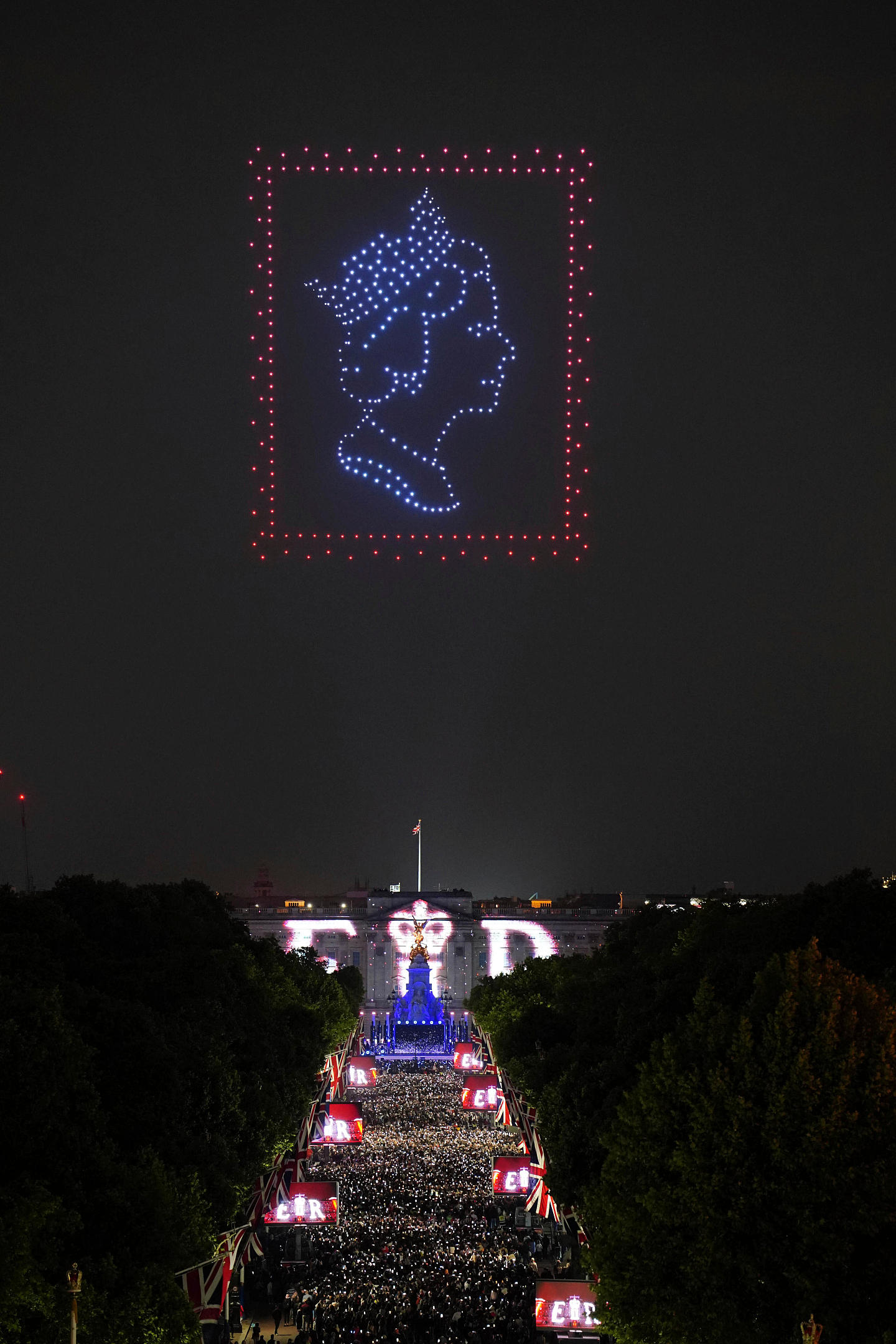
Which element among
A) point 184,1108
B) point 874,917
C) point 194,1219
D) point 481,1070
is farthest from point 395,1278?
point 481,1070

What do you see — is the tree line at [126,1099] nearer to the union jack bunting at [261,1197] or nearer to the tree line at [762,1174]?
the union jack bunting at [261,1197]

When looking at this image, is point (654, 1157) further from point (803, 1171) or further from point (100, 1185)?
point (100, 1185)

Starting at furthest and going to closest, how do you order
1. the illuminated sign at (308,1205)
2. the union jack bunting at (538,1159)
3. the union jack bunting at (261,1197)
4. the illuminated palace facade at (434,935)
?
the illuminated palace facade at (434,935), the union jack bunting at (538,1159), the union jack bunting at (261,1197), the illuminated sign at (308,1205)

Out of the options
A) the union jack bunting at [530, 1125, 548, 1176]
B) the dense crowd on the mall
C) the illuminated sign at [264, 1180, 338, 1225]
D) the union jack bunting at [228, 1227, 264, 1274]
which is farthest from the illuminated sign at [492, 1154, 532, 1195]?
the union jack bunting at [228, 1227, 264, 1274]

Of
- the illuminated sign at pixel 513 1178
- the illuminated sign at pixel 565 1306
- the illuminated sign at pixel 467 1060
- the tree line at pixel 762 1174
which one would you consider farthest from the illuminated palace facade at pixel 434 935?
the tree line at pixel 762 1174

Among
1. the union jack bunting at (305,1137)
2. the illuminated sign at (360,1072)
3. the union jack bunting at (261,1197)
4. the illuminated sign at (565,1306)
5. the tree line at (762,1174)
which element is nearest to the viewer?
the tree line at (762,1174)

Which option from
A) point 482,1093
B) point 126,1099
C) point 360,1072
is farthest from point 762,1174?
point 360,1072
